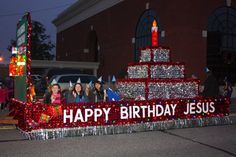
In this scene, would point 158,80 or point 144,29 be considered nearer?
point 158,80

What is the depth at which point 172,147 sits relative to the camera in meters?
7.51

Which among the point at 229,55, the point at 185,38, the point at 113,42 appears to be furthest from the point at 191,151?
the point at 113,42

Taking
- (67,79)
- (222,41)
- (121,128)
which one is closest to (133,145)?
(121,128)

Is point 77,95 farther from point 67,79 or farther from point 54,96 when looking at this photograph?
point 67,79

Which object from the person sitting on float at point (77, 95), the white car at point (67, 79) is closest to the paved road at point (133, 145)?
the person sitting on float at point (77, 95)

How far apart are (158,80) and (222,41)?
14.8 metres

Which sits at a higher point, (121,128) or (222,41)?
(222,41)

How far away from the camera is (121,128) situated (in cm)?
916

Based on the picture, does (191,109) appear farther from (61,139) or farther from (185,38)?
(185,38)

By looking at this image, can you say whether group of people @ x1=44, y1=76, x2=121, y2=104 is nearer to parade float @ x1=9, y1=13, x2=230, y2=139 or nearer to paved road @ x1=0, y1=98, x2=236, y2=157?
parade float @ x1=9, y1=13, x2=230, y2=139

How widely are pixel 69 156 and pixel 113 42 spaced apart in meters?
27.2

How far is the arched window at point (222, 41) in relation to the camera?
79.4 feet

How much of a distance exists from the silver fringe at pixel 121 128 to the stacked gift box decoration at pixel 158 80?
1705 mm

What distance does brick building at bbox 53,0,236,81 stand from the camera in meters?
23.1
